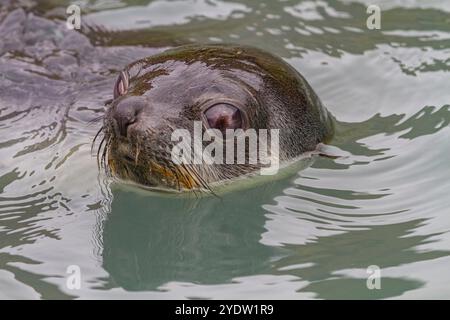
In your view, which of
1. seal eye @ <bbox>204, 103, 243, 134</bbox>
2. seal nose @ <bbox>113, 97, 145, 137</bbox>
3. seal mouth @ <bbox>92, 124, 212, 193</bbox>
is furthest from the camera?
seal eye @ <bbox>204, 103, 243, 134</bbox>

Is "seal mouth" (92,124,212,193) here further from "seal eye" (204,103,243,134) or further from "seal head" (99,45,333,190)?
"seal eye" (204,103,243,134)

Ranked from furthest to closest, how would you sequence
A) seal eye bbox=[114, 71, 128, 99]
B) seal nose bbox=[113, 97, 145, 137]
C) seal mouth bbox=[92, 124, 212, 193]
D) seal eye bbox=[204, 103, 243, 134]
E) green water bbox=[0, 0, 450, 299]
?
seal eye bbox=[114, 71, 128, 99] < seal eye bbox=[204, 103, 243, 134] < seal mouth bbox=[92, 124, 212, 193] < seal nose bbox=[113, 97, 145, 137] < green water bbox=[0, 0, 450, 299]

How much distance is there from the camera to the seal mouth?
5.87m

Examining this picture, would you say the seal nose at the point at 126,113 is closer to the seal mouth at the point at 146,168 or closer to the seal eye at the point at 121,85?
the seal mouth at the point at 146,168

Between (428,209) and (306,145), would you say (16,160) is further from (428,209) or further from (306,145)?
(428,209)

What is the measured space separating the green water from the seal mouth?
10cm

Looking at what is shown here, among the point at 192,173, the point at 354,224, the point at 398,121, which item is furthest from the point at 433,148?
the point at 192,173

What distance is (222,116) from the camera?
602 centimetres

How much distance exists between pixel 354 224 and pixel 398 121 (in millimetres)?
1528

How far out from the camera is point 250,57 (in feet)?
21.3

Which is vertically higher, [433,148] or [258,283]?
[433,148]

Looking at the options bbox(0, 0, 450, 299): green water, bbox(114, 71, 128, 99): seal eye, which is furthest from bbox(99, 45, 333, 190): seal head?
bbox(0, 0, 450, 299): green water

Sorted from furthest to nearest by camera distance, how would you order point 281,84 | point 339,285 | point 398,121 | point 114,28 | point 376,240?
point 114,28 < point 398,121 < point 281,84 < point 376,240 < point 339,285

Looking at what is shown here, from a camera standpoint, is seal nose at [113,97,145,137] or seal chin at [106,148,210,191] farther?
seal chin at [106,148,210,191]
